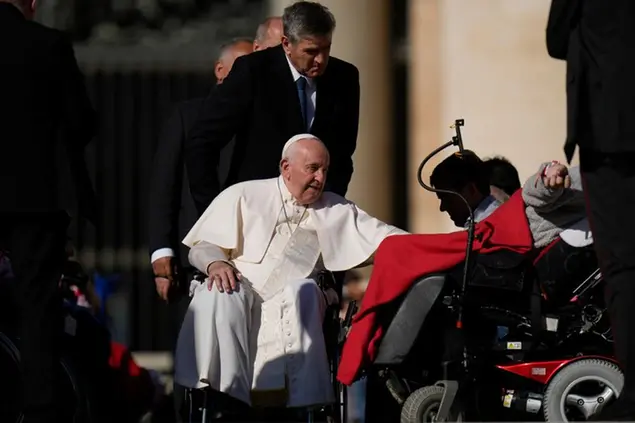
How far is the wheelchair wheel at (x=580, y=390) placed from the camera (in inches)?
292

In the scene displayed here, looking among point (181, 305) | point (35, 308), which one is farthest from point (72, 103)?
point (181, 305)

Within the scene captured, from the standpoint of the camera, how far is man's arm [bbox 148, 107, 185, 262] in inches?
358

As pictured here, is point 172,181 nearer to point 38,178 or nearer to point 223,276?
point 223,276

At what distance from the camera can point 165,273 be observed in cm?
907

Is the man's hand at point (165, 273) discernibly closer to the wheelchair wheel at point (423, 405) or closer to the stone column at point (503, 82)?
the wheelchair wheel at point (423, 405)

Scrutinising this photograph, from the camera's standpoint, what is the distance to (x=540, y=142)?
11.4 m

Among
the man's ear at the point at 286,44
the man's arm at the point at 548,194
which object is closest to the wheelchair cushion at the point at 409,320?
the man's arm at the point at 548,194

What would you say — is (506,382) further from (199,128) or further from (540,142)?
(540,142)

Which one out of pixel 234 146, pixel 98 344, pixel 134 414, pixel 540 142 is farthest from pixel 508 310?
pixel 540 142

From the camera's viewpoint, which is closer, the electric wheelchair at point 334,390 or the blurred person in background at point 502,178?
the electric wheelchair at point 334,390

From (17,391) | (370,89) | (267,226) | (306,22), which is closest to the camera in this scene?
(306,22)

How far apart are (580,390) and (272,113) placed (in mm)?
1876

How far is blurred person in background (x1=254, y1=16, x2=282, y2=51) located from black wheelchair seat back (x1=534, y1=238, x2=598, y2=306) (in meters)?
1.97

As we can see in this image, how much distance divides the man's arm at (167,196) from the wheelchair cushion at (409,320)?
1.85 m
